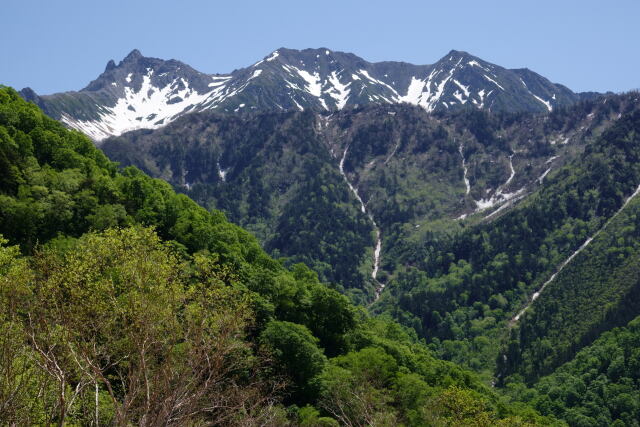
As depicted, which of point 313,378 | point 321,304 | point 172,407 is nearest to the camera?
point 172,407

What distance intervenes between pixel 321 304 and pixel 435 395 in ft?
83.4

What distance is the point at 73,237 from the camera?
90.0m

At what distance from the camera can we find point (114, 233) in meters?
65.1

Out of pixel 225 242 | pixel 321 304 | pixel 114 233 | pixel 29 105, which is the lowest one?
pixel 321 304

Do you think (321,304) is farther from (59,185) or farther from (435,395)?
(59,185)

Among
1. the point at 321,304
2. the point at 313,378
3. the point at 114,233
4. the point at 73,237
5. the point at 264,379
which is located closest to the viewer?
the point at 114,233

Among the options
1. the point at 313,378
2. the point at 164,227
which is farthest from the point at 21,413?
the point at 164,227

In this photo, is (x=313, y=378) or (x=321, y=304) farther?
(x=321, y=304)

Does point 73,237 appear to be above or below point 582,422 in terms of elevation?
above

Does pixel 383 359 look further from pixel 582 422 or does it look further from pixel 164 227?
pixel 582 422

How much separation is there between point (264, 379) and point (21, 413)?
45477mm

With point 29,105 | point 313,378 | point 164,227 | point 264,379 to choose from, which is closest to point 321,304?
point 313,378

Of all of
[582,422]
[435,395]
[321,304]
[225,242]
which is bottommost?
[582,422]

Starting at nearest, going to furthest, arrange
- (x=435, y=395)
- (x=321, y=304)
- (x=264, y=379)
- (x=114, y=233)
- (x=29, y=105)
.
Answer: (x=114, y=233)
(x=264, y=379)
(x=435, y=395)
(x=321, y=304)
(x=29, y=105)
